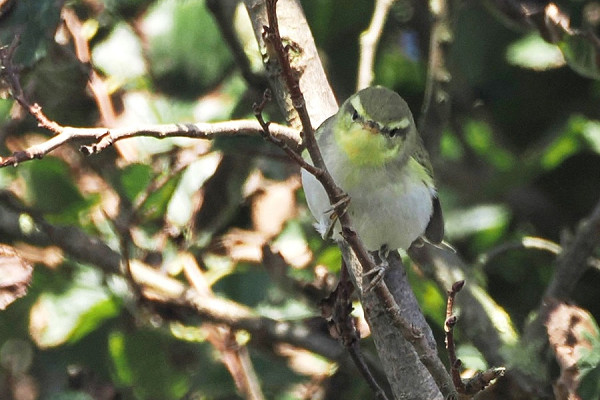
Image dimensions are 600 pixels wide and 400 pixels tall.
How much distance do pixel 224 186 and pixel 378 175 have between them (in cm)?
78

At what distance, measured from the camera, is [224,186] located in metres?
3.02

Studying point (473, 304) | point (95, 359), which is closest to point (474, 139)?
point (473, 304)

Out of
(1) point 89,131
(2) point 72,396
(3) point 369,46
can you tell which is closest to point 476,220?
(3) point 369,46

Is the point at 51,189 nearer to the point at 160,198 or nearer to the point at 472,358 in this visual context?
the point at 160,198

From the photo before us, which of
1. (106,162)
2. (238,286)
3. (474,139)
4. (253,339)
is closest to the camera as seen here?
(253,339)

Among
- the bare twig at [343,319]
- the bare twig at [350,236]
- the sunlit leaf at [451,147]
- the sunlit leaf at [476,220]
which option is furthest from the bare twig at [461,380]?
the sunlit leaf at [451,147]

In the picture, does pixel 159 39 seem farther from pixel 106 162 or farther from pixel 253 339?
pixel 253 339

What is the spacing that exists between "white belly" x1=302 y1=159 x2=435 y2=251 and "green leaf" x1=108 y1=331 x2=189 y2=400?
521mm

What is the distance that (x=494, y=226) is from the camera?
3.06 m

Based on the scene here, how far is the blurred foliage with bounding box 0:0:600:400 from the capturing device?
2.63 meters

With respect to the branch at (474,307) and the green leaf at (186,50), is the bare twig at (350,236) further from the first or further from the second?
the green leaf at (186,50)

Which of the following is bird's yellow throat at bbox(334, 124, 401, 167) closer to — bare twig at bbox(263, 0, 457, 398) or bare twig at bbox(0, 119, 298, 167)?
bare twig at bbox(0, 119, 298, 167)

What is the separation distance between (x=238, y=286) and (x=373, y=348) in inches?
16.3

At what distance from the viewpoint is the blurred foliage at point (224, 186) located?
2.63 metres
